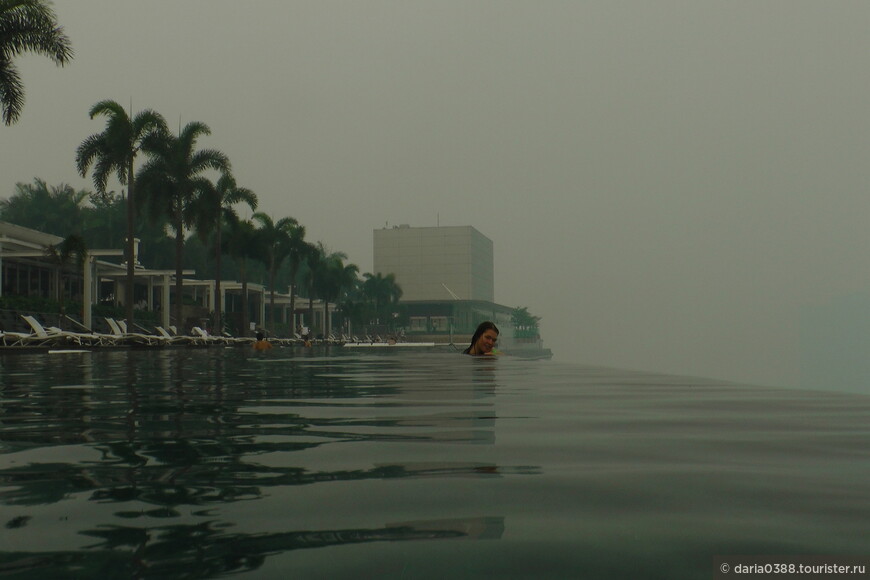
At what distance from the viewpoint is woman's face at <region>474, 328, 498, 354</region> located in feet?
50.7

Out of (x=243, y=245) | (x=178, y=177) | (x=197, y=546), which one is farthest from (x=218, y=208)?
(x=197, y=546)

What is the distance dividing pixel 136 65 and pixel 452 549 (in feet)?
166

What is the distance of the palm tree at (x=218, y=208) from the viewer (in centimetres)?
4462

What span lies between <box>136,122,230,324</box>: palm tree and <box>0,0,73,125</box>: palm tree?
42.1 ft

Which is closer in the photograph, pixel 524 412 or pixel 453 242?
pixel 524 412

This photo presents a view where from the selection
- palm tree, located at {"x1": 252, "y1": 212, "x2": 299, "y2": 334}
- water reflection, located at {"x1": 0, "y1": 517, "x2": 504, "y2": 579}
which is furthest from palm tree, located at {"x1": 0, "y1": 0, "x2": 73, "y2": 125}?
palm tree, located at {"x1": 252, "y1": 212, "x2": 299, "y2": 334}

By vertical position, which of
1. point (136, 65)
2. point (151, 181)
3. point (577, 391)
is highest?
point (136, 65)

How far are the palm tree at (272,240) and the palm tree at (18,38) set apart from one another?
32.0 metres

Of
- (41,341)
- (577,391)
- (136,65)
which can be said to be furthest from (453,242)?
(577,391)

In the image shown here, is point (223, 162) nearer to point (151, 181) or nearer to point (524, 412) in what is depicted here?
point (151, 181)

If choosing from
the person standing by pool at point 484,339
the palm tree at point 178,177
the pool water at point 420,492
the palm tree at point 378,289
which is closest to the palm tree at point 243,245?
the palm tree at point 178,177

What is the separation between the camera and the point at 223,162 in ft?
150

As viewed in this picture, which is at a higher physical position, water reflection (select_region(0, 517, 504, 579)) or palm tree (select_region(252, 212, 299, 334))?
palm tree (select_region(252, 212, 299, 334))

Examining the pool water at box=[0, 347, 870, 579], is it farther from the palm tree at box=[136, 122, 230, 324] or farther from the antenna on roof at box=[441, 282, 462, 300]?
the antenna on roof at box=[441, 282, 462, 300]
